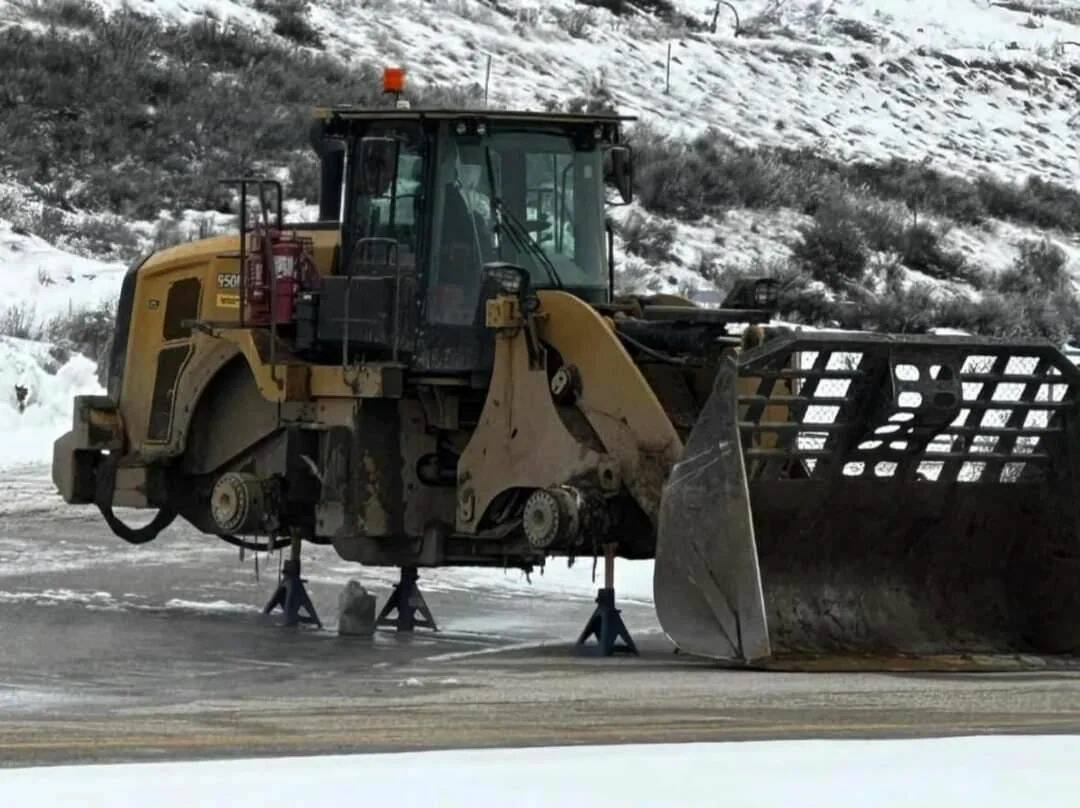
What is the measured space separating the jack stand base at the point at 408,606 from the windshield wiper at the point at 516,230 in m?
1.84

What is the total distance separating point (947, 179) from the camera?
43.2 m

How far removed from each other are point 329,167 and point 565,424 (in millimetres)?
2968

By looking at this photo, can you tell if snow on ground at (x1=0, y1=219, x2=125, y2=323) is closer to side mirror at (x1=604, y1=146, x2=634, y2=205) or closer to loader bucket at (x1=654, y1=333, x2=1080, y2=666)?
side mirror at (x1=604, y1=146, x2=634, y2=205)

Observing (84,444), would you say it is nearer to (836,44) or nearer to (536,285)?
(536,285)

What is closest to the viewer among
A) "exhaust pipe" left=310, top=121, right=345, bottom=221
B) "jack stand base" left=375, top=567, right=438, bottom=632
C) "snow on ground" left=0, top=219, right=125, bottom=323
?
"jack stand base" left=375, top=567, right=438, bottom=632

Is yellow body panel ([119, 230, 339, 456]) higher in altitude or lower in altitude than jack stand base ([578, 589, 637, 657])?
higher

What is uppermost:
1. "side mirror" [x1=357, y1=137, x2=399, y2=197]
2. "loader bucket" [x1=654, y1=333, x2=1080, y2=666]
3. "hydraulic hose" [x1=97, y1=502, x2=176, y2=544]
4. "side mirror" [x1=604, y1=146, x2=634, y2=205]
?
"side mirror" [x1=604, y1=146, x2=634, y2=205]

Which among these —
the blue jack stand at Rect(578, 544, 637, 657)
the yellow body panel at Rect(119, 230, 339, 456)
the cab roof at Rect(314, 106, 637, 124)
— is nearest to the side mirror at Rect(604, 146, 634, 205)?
the cab roof at Rect(314, 106, 637, 124)

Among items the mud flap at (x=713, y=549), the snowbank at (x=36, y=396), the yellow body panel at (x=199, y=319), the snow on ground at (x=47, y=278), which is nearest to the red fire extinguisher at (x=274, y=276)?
the yellow body panel at (x=199, y=319)


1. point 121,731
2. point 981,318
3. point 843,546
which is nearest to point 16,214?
point 981,318

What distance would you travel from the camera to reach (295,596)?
1484cm

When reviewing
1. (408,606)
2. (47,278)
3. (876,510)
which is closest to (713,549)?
(876,510)

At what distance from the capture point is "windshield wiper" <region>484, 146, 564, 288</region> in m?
14.3

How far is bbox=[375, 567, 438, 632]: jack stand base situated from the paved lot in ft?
0.60
